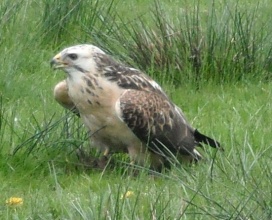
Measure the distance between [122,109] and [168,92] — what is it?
1970mm

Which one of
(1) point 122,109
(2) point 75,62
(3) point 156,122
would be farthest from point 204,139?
(2) point 75,62

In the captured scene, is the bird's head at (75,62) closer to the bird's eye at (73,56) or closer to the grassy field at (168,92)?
the bird's eye at (73,56)

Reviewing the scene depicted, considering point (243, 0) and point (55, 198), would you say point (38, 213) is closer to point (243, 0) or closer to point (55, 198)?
point (55, 198)

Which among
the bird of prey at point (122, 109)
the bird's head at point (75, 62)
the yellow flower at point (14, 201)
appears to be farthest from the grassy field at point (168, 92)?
the bird's head at point (75, 62)

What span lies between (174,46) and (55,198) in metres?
3.19

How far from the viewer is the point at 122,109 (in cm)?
772

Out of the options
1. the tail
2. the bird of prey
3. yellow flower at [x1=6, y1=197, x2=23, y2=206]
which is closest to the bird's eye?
the bird of prey

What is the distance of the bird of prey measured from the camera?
7803mm

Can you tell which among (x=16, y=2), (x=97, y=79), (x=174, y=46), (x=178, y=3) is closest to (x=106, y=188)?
(x=97, y=79)

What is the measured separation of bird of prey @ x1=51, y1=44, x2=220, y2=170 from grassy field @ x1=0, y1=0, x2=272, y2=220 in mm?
173

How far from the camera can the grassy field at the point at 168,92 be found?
6.46 m

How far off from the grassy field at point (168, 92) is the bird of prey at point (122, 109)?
0.17 m

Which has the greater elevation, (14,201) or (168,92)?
(14,201)

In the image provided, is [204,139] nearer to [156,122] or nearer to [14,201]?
[156,122]
